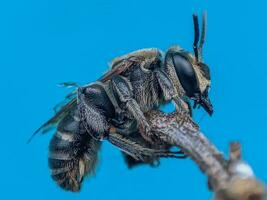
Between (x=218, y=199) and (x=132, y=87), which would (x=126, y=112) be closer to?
(x=132, y=87)

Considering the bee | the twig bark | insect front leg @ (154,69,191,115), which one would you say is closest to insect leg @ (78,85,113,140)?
the bee

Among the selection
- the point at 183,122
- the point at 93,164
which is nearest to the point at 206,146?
the point at 183,122

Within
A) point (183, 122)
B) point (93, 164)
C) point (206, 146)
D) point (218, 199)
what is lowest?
point (218, 199)

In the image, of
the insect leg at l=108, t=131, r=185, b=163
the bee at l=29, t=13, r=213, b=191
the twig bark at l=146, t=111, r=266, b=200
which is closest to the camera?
the twig bark at l=146, t=111, r=266, b=200

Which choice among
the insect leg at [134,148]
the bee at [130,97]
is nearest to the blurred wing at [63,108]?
the bee at [130,97]

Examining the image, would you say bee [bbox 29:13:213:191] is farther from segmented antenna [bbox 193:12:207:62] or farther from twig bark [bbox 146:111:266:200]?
twig bark [bbox 146:111:266:200]

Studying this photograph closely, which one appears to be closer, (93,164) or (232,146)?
(232,146)
